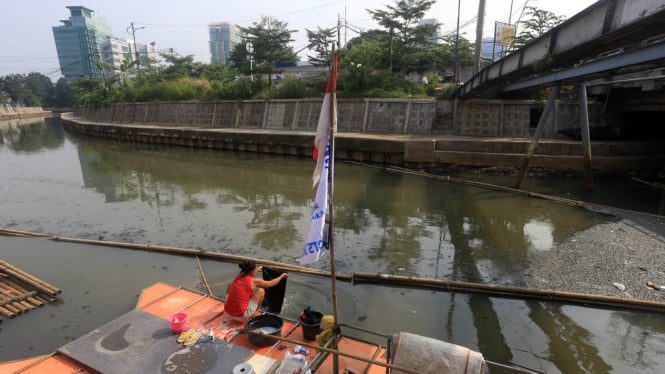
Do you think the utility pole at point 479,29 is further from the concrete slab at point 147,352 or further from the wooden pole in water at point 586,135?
the concrete slab at point 147,352

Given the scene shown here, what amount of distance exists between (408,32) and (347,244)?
77.2ft

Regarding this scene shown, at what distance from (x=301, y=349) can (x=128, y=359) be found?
1933 millimetres

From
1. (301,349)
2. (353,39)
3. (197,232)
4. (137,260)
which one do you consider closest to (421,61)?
(353,39)

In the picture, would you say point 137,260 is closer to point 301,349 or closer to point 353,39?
point 301,349

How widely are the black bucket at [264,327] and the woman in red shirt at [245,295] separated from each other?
0.47ft

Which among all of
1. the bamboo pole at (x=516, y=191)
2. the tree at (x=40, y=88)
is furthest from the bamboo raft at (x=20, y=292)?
the tree at (x=40, y=88)

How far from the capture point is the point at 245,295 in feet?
15.2

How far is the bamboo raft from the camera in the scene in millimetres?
5944

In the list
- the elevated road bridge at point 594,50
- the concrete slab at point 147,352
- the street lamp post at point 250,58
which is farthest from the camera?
the street lamp post at point 250,58

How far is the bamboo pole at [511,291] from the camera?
5.48 m

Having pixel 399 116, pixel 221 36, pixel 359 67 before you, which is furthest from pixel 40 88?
pixel 399 116

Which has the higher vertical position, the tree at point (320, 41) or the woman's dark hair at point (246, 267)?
the tree at point (320, 41)

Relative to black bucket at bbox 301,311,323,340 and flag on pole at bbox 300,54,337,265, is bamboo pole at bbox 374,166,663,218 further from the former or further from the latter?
flag on pole at bbox 300,54,337,265

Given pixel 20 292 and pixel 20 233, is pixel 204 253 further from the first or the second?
pixel 20 233
